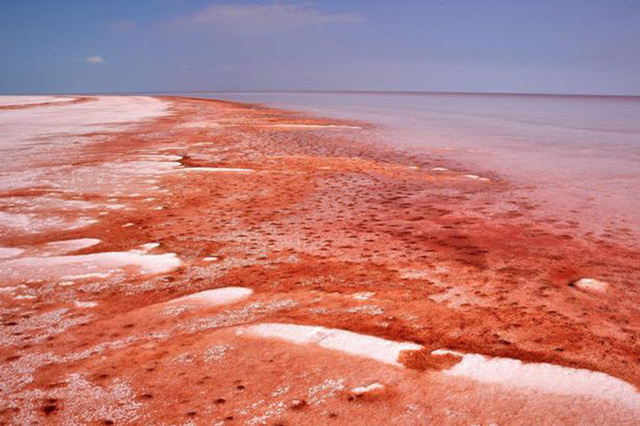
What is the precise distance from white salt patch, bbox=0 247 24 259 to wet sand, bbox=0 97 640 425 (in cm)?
2

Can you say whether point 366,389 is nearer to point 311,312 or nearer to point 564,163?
point 311,312

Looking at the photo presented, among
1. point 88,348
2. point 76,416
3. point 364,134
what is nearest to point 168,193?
point 88,348

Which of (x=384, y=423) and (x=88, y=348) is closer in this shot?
(x=384, y=423)

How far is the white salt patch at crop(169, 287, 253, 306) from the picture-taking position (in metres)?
3.05

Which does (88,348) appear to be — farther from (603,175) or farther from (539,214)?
(603,175)

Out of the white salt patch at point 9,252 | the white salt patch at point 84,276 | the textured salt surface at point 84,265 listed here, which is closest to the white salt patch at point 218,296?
the textured salt surface at point 84,265

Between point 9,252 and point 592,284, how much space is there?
4.19 m

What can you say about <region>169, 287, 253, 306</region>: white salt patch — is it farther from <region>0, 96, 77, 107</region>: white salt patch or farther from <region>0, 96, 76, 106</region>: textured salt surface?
<region>0, 96, 76, 106</region>: textured salt surface

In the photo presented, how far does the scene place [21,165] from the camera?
862 cm

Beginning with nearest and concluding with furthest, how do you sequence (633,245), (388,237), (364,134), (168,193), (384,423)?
(384,423), (633,245), (388,237), (168,193), (364,134)

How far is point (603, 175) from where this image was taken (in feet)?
24.7

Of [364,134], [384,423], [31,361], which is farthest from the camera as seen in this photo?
[364,134]

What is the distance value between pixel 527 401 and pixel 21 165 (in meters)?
8.92

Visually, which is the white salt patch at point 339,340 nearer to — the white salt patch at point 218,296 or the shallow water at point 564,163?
the white salt patch at point 218,296
